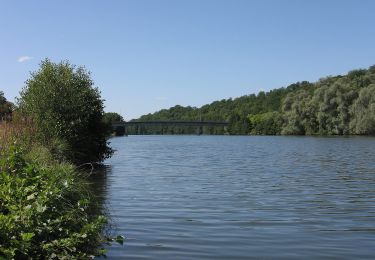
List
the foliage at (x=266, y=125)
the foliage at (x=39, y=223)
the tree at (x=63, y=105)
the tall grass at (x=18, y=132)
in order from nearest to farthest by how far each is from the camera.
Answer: the foliage at (x=39, y=223)
the tall grass at (x=18, y=132)
the tree at (x=63, y=105)
the foliage at (x=266, y=125)

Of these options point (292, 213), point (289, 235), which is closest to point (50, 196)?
point (289, 235)

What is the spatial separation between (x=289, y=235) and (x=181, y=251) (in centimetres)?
318

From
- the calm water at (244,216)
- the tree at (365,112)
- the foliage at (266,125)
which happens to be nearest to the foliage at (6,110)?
the calm water at (244,216)

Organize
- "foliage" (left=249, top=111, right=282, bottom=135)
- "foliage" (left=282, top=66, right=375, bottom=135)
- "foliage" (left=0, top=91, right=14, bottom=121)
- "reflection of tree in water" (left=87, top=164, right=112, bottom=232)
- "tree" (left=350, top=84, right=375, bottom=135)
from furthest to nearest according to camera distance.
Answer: "foliage" (left=249, top=111, right=282, bottom=135), "foliage" (left=282, top=66, right=375, bottom=135), "tree" (left=350, top=84, right=375, bottom=135), "foliage" (left=0, top=91, right=14, bottom=121), "reflection of tree in water" (left=87, top=164, right=112, bottom=232)

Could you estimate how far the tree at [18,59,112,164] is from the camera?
31.0m

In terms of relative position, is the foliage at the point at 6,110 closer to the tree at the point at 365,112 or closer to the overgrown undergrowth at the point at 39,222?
the overgrown undergrowth at the point at 39,222

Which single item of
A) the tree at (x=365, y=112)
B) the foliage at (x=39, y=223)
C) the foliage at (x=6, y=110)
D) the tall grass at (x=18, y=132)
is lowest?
the foliage at (x=39, y=223)

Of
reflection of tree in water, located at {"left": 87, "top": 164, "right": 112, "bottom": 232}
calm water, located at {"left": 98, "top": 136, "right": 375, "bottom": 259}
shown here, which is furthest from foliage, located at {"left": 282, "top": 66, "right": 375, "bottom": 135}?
reflection of tree in water, located at {"left": 87, "top": 164, "right": 112, "bottom": 232}

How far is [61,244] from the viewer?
8.63 m

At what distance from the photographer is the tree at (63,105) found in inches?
1220

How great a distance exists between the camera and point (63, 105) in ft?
105

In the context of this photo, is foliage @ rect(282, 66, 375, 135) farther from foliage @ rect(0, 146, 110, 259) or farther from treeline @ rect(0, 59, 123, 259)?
foliage @ rect(0, 146, 110, 259)

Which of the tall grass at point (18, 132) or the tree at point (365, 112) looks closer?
the tall grass at point (18, 132)

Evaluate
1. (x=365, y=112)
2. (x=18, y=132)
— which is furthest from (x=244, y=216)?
(x=365, y=112)
